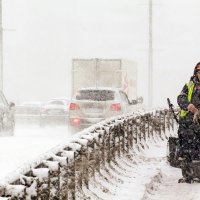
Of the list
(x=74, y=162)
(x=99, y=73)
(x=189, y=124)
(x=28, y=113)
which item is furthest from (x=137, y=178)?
(x=28, y=113)

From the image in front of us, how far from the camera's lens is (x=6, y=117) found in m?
20.2

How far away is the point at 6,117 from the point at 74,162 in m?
12.3

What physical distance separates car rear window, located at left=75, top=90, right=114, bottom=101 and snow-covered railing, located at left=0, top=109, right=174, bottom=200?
3.12 metres

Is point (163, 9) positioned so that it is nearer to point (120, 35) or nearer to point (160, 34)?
point (160, 34)

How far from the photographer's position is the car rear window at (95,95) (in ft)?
61.4

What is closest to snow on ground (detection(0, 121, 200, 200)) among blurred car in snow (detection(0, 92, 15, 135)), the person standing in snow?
the person standing in snow

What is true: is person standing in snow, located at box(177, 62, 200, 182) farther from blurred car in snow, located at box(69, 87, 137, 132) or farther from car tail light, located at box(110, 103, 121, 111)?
car tail light, located at box(110, 103, 121, 111)

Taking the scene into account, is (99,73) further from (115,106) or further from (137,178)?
(137,178)

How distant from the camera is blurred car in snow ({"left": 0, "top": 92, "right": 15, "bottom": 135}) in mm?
19953

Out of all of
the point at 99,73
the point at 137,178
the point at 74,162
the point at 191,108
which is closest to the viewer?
the point at 74,162

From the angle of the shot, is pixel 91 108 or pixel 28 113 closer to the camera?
pixel 91 108

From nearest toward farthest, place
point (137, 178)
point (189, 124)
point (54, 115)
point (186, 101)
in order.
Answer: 1. point (186, 101)
2. point (189, 124)
3. point (137, 178)
4. point (54, 115)

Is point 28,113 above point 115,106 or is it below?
below

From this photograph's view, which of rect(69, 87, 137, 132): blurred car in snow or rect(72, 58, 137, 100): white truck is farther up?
rect(72, 58, 137, 100): white truck
